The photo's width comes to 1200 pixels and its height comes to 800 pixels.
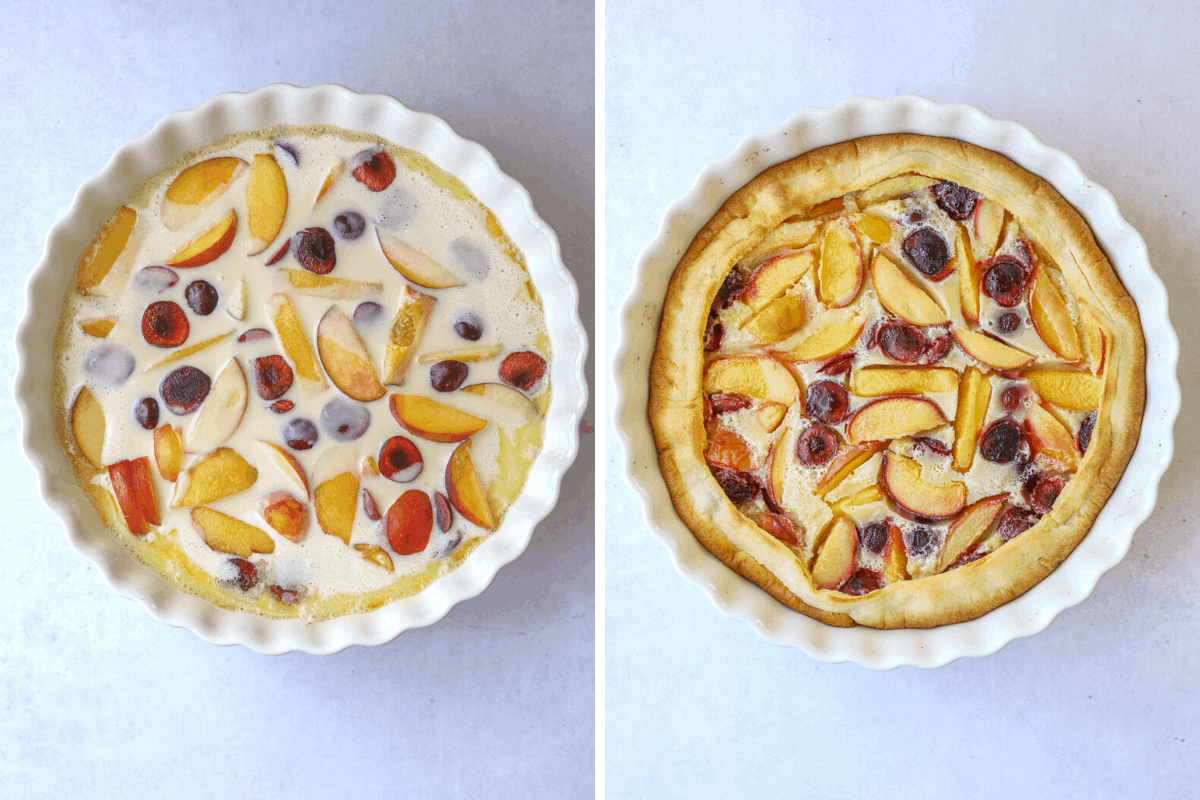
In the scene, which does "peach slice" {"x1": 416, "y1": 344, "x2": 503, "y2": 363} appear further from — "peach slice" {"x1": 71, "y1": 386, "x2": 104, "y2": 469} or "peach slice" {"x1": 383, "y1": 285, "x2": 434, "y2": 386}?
"peach slice" {"x1": 71, "y1": 386, "x2": 104, "y2": 469}

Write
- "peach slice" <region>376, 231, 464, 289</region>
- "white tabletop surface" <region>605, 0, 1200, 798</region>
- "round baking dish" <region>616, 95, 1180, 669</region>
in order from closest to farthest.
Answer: "round baking dish" <region>616, 95, 1180, 669</region>
"white tabletop surface" <region>605, 0, 1200, 798</region>
"peach slice" <region>376, 231, 464, 289</region>

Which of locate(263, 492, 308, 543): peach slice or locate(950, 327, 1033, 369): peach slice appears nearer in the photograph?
locate(950, 327, 1033, 369): peach slice

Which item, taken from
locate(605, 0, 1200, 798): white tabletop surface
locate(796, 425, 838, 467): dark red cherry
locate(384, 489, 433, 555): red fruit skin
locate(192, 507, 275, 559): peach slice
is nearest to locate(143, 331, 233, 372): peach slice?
locate(192, 507, 275, 559): peach slice

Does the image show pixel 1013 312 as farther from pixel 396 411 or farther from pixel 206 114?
pixel 206 114

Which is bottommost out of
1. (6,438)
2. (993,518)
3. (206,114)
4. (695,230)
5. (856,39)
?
(993,518)

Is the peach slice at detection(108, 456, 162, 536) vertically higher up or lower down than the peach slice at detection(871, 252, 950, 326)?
lower down

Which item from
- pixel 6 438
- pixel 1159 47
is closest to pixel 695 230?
pixel 1159 47
